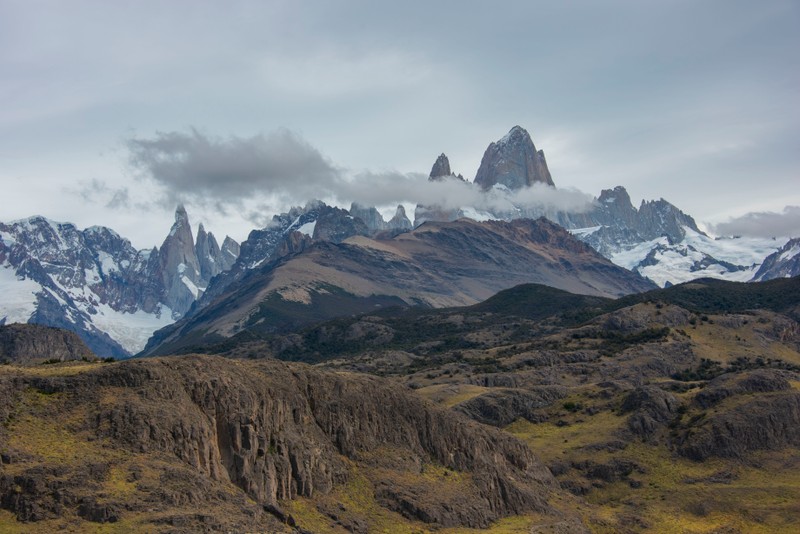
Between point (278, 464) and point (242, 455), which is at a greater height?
point (242, 455)

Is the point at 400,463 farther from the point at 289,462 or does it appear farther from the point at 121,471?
the point at 121,471

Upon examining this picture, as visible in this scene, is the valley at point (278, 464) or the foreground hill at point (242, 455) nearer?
the foreground hill at point (242, 455)

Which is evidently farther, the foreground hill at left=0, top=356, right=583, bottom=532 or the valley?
the valley

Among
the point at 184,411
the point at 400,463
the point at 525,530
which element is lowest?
the point at 525,530

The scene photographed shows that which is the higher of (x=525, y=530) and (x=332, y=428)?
(x=332, y=428)

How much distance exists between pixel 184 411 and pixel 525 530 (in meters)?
54.6

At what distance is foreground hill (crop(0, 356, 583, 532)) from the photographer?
117 m

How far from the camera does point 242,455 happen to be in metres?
140

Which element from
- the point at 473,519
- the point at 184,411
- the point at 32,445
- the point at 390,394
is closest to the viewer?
the point at 32,445

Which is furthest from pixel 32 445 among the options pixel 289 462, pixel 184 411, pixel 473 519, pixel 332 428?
pixel 473 519

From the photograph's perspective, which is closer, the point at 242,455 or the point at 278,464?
the point at 242,455

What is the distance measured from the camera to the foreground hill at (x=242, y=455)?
385ft

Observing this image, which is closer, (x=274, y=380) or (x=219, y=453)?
(x=219, y=453)

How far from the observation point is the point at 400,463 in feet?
534
